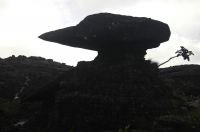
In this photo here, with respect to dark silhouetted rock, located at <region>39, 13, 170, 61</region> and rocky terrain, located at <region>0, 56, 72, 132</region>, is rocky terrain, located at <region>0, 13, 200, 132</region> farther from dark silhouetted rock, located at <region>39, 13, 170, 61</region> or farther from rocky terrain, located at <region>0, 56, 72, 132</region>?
rocky terrain, located at <region>0, 56, 72, 132</region>

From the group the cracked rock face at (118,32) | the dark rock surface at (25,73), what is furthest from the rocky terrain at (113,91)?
the dark rock surface at (25,73)

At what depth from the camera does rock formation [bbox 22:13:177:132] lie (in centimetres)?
3297

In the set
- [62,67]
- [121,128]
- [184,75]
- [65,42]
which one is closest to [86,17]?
[65,42]

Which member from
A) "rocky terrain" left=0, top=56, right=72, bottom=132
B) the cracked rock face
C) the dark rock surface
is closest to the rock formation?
the cracked rock face

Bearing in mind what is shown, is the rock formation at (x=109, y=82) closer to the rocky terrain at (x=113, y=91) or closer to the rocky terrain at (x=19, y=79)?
the rocky terrain at (x=113, y=91)

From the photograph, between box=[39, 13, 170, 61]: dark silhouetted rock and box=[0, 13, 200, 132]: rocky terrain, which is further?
box=[39, 13, 170, 61]: dark silhouetted rock

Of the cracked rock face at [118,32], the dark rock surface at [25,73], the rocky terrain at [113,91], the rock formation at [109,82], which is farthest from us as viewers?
the dark rock surface at [25,73]

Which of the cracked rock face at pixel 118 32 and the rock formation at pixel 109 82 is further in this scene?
the cracked rock face at pixel 118 32

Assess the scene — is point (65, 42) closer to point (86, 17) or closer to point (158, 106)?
point (86, 17)

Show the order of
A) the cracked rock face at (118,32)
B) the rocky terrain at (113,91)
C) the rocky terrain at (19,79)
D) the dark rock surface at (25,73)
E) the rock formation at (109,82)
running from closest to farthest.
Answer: the rocky terrain at (113,91)
the rock formation at (109,82)
the cracked rock face at (118,32)
the rocky terrain at (19,79)
the dark rock surface at (25,73)

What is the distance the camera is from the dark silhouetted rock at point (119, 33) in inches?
1463

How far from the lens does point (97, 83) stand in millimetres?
A: 35031

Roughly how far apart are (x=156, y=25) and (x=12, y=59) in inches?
1306

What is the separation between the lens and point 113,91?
34031 mm
